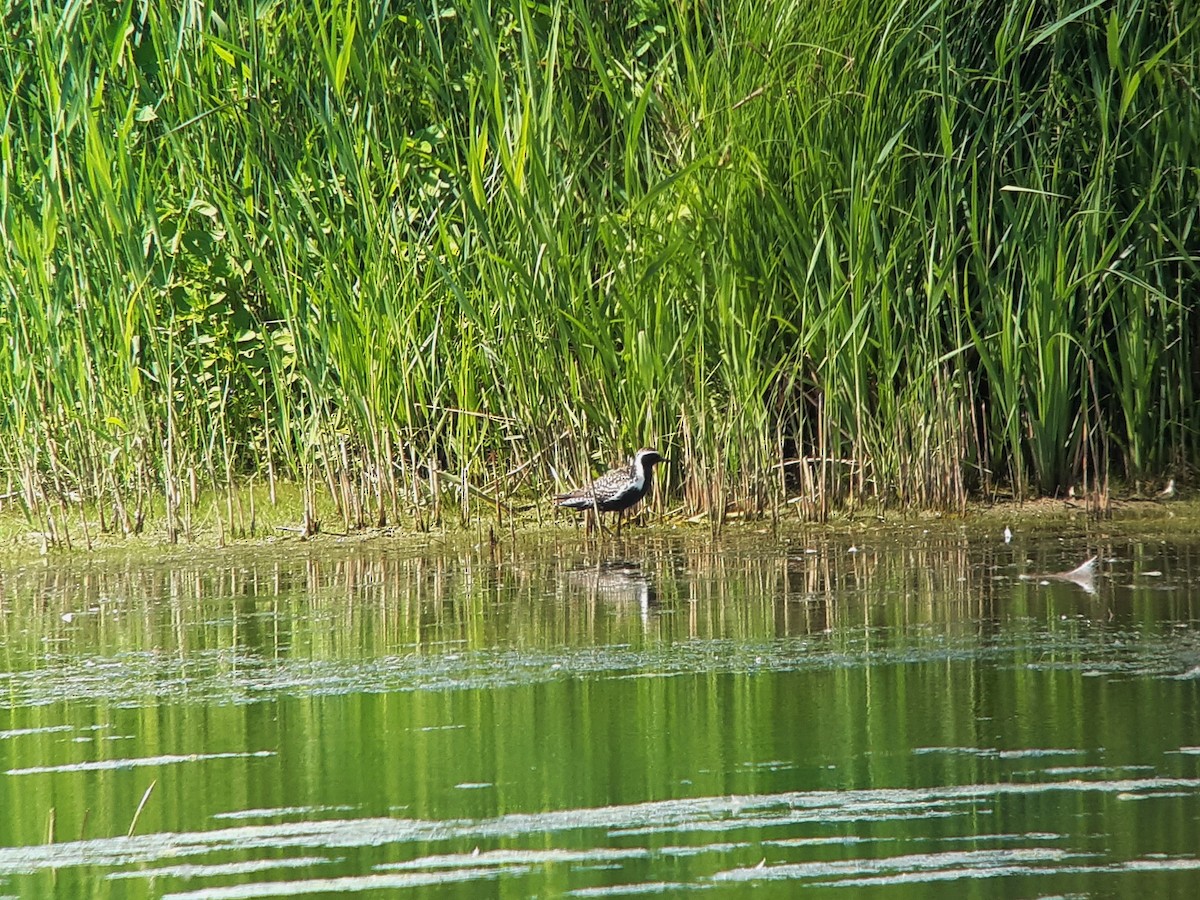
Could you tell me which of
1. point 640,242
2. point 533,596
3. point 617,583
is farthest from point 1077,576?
point 640,242

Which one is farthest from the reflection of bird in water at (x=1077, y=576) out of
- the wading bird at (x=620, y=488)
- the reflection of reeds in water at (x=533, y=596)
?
the wading bird at (x=620, y=488)

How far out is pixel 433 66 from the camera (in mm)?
6656

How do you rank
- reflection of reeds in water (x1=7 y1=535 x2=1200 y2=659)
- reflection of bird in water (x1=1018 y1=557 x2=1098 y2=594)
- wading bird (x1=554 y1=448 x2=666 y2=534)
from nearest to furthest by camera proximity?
reflection of reeds in water (x1=7 y1=535 x2=1200 y2=659) < reflection of bird in water (x1=1018 y1=557 x2=1098 y2=594) < wading bird (x1=554 y1=448 x2=666 y2=534)

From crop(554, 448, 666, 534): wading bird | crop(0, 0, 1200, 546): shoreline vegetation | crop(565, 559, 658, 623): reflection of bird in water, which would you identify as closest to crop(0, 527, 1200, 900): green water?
crop(565, 559, 658, 623): reflection of bird in water

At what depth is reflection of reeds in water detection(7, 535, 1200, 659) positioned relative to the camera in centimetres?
483

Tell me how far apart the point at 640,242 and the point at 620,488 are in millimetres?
1001

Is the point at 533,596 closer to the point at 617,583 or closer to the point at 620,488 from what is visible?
the point at 617,583

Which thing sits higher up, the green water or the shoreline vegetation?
the shoreline vegetation

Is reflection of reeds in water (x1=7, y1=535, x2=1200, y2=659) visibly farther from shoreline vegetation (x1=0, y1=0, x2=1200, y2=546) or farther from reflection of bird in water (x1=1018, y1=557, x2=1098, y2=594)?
shoreline vegetation (x1=0, y1=0, x2=1200, y2=546)

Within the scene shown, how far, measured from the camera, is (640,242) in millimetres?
6430

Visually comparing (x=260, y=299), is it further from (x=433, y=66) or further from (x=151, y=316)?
(x=433, y=66)

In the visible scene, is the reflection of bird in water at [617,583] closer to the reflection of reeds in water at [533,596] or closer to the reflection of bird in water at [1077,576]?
the reflection of reeds in water at [533,596]

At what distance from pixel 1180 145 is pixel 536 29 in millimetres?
2689

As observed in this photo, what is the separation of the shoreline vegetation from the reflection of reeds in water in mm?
470
